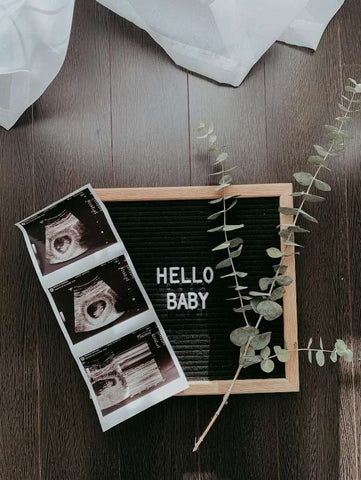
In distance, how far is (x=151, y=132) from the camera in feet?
3.54

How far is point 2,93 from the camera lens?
980 mm

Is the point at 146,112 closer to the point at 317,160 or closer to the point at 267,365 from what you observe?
the point at 317,160

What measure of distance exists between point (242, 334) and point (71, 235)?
37cm

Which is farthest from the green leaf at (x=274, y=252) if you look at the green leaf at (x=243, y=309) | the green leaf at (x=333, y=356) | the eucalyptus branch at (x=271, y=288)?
the green leaf at (x=333, y=356)

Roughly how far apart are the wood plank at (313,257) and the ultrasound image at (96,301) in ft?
1.09

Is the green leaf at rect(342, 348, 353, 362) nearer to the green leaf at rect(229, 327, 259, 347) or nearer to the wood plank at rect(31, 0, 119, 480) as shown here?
the green leaf at rect(229, 327, 259, 347)

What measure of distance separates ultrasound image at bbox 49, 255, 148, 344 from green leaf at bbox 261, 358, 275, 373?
9.5 inches

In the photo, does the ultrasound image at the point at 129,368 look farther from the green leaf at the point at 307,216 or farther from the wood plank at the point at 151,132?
the green leaf at the point at 307,216

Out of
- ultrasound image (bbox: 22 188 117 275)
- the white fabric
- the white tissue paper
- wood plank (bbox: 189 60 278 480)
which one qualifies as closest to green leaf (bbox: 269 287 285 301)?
wood plank (bbox: 189 60 278 480)

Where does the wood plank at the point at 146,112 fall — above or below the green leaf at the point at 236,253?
above

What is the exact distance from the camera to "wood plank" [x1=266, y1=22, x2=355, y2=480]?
105cm

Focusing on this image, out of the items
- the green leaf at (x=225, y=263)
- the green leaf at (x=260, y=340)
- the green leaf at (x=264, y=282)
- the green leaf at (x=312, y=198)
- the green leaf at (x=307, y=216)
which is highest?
the green leaf at (x=312, y=198)

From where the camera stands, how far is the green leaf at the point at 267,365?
97 cm

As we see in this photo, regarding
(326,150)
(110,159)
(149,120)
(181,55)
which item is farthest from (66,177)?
(326,150)
